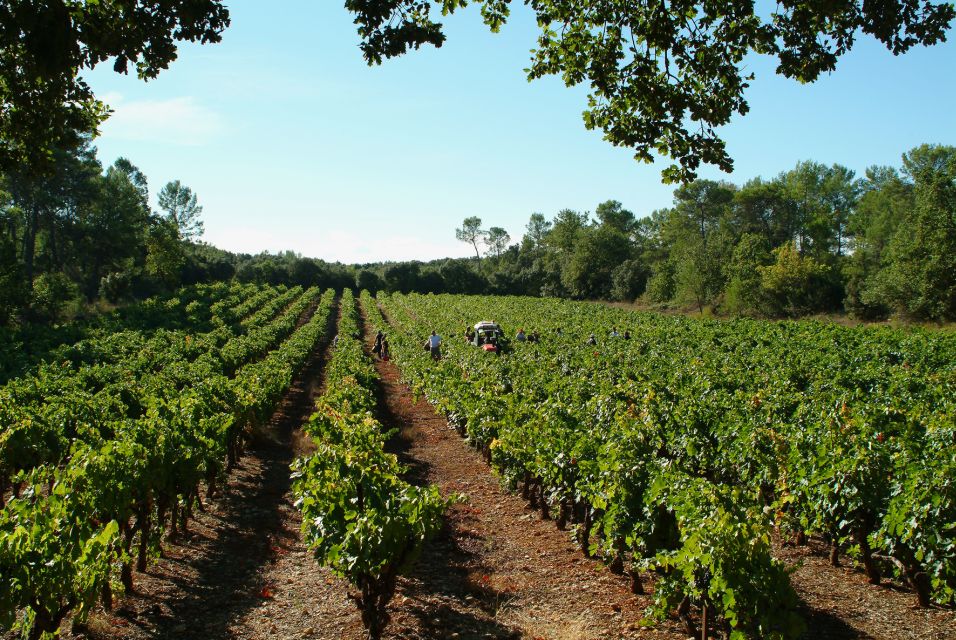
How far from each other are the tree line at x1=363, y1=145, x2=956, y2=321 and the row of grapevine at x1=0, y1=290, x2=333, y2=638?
1707 inches

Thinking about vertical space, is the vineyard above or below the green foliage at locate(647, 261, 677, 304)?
below

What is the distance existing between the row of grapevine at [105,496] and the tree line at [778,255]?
43.4 meters

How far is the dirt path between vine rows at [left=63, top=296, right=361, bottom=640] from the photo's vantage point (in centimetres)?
676

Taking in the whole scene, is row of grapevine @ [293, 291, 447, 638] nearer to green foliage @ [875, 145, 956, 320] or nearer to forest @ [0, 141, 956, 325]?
forest @ [0, 141, 956, 325]

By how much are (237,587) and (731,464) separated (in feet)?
24.2

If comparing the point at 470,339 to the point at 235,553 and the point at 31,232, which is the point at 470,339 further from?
the point at 31,232

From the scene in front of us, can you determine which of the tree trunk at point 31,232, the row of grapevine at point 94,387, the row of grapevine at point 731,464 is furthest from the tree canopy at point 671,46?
the tree trunk at point 31,232

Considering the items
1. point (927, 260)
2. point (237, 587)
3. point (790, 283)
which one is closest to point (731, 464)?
point (237, 587)

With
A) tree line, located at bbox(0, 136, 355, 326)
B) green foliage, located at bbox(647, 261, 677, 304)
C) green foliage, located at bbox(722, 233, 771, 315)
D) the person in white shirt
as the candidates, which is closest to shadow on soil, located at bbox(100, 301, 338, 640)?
the person in white shirt

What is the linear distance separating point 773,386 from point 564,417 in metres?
6.93

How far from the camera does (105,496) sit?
280 inches

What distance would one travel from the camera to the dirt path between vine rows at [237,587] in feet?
Answer: 22.2

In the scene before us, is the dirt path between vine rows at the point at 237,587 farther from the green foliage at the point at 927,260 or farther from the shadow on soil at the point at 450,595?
the green foliage at the point at 927,260

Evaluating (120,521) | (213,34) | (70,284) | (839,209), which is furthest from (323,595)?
(839,209)
